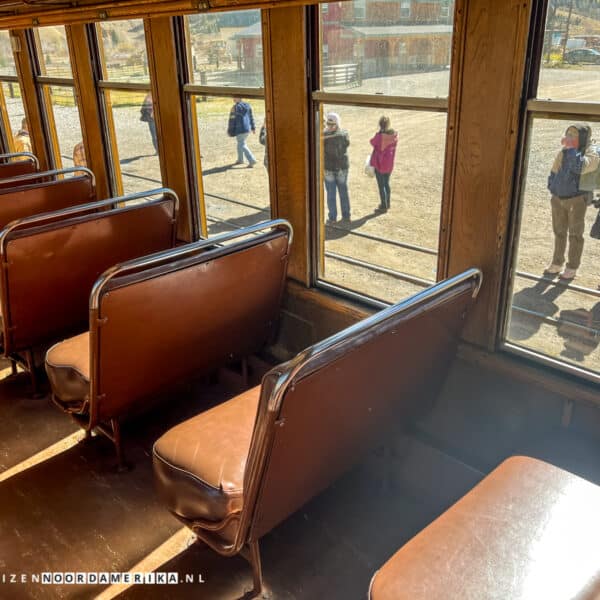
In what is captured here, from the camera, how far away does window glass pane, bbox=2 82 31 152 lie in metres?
5.35

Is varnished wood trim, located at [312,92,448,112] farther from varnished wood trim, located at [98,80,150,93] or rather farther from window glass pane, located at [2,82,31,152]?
window glass pane, located at [2,82,31,152]

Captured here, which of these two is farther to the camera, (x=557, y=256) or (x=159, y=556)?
(x=557, y=256)

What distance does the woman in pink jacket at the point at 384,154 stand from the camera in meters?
2.85

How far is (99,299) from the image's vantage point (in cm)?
203

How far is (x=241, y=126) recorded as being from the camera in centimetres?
345

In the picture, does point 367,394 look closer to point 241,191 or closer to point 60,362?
point 60,362

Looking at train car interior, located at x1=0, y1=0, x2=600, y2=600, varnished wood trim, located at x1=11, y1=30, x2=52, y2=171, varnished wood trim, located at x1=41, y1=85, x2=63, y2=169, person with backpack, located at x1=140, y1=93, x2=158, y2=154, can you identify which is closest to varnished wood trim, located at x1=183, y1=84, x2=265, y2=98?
train car interior, located at x1=0, y1=0, x2=600, y2=600

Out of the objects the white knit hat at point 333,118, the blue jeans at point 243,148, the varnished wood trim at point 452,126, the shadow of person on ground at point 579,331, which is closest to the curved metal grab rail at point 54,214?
the blue jeans at point 243,148

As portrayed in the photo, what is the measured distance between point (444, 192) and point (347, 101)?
0.62 m

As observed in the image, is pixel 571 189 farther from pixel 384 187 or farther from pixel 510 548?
pixel 384 187

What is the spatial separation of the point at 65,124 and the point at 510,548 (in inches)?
181

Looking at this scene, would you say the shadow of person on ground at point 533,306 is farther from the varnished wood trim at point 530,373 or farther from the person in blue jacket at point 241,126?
the person in blue jacket at point 241,126

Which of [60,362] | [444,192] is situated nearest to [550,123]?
[444,192]

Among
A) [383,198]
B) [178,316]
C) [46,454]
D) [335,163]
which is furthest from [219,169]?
[46,454]
